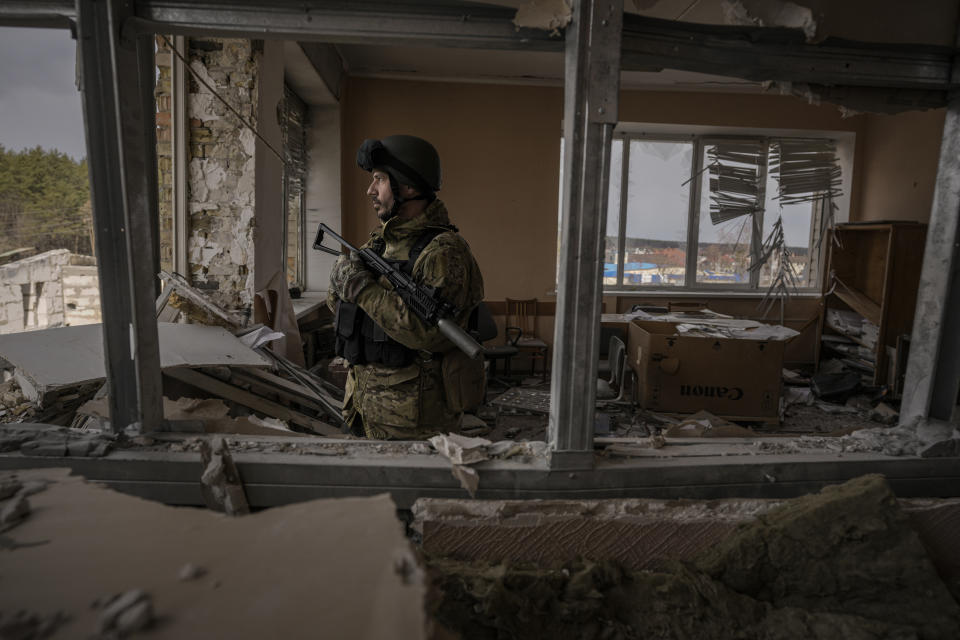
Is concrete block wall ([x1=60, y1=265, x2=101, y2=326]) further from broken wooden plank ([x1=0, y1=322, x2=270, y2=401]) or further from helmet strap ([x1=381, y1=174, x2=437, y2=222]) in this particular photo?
helmet strap ([x1=381, y1=174, x2=437, y2=222])

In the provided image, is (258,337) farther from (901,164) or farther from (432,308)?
(901,164)

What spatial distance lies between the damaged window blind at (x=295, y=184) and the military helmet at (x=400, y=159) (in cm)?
314

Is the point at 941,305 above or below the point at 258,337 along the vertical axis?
above

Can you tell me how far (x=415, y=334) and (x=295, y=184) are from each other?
3.86 metres

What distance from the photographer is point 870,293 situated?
567cm

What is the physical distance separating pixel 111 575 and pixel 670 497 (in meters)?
1.04

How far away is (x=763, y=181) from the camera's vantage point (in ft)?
21.1

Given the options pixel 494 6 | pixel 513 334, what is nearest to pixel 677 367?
pixel 513 334

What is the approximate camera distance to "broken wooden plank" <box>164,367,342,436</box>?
2256mm

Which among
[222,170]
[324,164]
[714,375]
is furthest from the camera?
[324,164]

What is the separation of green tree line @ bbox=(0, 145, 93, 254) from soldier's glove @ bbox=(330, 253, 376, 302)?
1191 mm

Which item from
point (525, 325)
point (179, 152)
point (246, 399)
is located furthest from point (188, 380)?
point (525, 325)

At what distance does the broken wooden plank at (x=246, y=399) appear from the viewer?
7.40 feet

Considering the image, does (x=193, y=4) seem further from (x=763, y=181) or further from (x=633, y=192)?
(x=763, y=181)
